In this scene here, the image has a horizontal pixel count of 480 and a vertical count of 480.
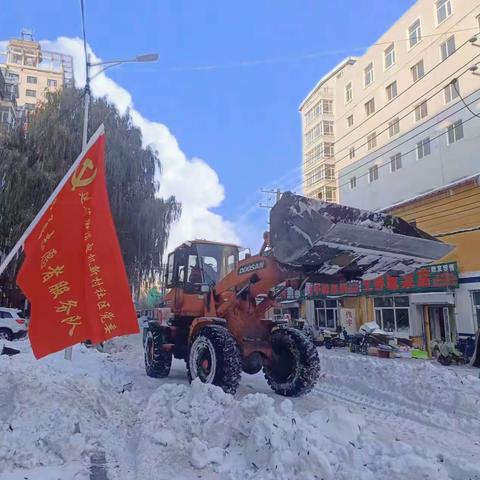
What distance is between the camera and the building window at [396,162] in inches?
938

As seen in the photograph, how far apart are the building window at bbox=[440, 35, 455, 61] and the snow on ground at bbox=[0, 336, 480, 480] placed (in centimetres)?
1958

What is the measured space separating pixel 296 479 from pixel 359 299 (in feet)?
68.2

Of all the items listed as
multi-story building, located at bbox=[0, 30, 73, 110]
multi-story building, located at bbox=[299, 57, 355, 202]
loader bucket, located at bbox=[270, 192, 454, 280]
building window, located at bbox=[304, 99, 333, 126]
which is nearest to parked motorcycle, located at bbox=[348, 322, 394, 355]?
loader bucket, located at bbox=[270, 192, 454, 280]

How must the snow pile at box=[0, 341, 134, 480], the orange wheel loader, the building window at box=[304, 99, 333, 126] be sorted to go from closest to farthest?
1. the snow pile at box=[0, 341, 134, 480]
2. the orange wheel loader
3. the building window at box=[304, 99, 333, 126]

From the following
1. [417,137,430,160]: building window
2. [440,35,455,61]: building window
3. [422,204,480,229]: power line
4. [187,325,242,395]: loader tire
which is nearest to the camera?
[187,325,242,395]: loader tire

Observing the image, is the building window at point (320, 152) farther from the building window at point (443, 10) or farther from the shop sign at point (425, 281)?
the shop sign at point (425, 281)

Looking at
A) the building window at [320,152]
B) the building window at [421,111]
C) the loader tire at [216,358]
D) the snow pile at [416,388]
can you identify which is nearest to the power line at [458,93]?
the building window at [421,111]

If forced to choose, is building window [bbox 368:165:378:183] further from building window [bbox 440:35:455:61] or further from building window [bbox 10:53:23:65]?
building window [bbox 10:53:23:65]

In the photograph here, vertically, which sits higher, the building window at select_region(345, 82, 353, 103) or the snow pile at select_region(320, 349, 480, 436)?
the building window at select_region(345, 82, 353, 103)

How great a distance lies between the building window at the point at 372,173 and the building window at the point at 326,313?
7476mm

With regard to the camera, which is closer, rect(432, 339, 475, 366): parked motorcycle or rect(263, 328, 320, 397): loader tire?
rect(263, 328, 320, 397): loader tire

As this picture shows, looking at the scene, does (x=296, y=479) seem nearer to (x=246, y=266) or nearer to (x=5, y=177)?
(x=246, y=266)

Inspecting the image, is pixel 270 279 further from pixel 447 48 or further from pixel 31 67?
pixel 31 67

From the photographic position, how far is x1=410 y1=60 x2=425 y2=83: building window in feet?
76.9
